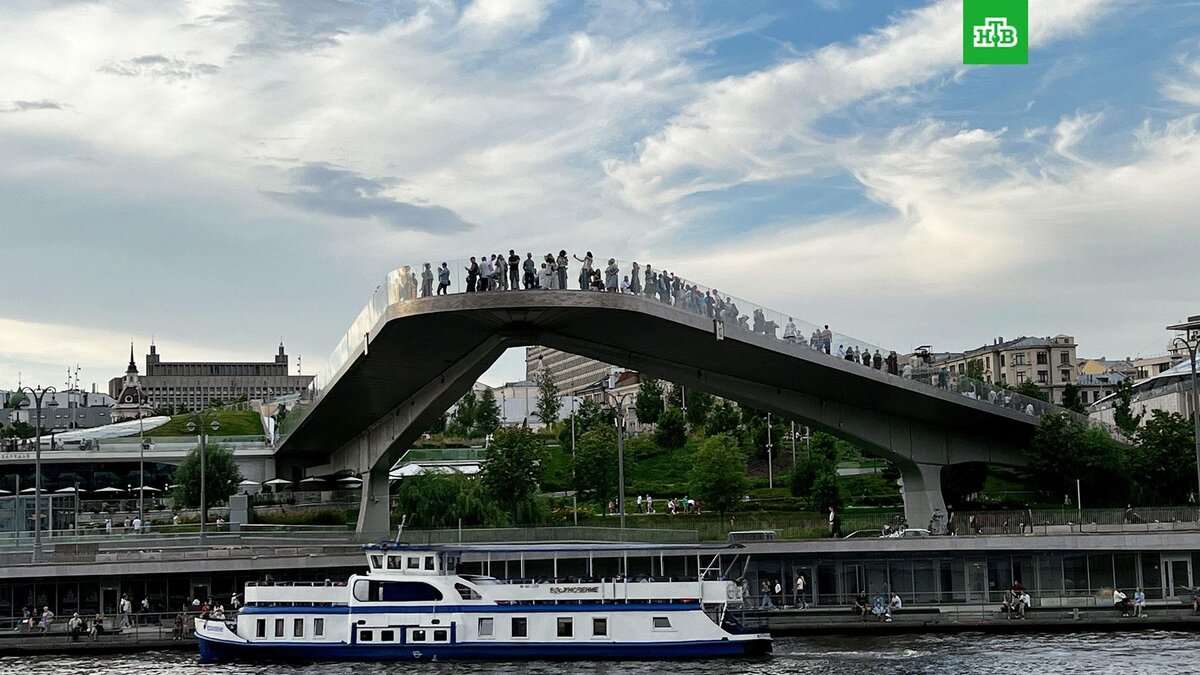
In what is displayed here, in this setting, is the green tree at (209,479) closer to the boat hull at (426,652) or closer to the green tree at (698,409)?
the boat hull at (426,652)

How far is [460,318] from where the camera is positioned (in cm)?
4812

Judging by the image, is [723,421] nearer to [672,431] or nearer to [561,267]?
[672,431]

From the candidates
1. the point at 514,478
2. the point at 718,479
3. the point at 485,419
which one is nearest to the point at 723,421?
the point at 485,419

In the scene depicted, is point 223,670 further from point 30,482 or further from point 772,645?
point 30,482

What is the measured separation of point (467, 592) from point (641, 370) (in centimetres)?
1688

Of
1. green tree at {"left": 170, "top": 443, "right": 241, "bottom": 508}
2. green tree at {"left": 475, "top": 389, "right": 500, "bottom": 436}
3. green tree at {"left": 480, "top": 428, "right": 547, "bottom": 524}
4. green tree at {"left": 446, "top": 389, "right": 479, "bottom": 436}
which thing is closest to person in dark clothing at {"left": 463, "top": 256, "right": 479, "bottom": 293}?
green tree at {"left": 480, "top": 428, "right": 547, "bottom": 524}

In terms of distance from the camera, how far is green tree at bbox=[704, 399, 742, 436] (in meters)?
99.4

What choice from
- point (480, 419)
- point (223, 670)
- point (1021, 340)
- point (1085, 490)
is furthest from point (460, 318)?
point (1021, 340)

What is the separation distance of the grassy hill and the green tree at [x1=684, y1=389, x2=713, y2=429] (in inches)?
1344

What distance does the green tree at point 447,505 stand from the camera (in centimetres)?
6344

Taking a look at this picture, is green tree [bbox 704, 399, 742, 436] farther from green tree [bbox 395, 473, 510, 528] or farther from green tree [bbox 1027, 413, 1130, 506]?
green tree [bbox 1027, 413, 1130, 506]

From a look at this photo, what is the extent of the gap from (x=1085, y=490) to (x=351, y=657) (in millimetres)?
36494

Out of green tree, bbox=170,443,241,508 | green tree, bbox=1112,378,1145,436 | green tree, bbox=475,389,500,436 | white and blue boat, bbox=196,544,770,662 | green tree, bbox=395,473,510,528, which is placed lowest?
white and blue boat, bbox=196,544,770,662

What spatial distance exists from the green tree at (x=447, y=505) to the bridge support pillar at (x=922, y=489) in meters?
18.1
